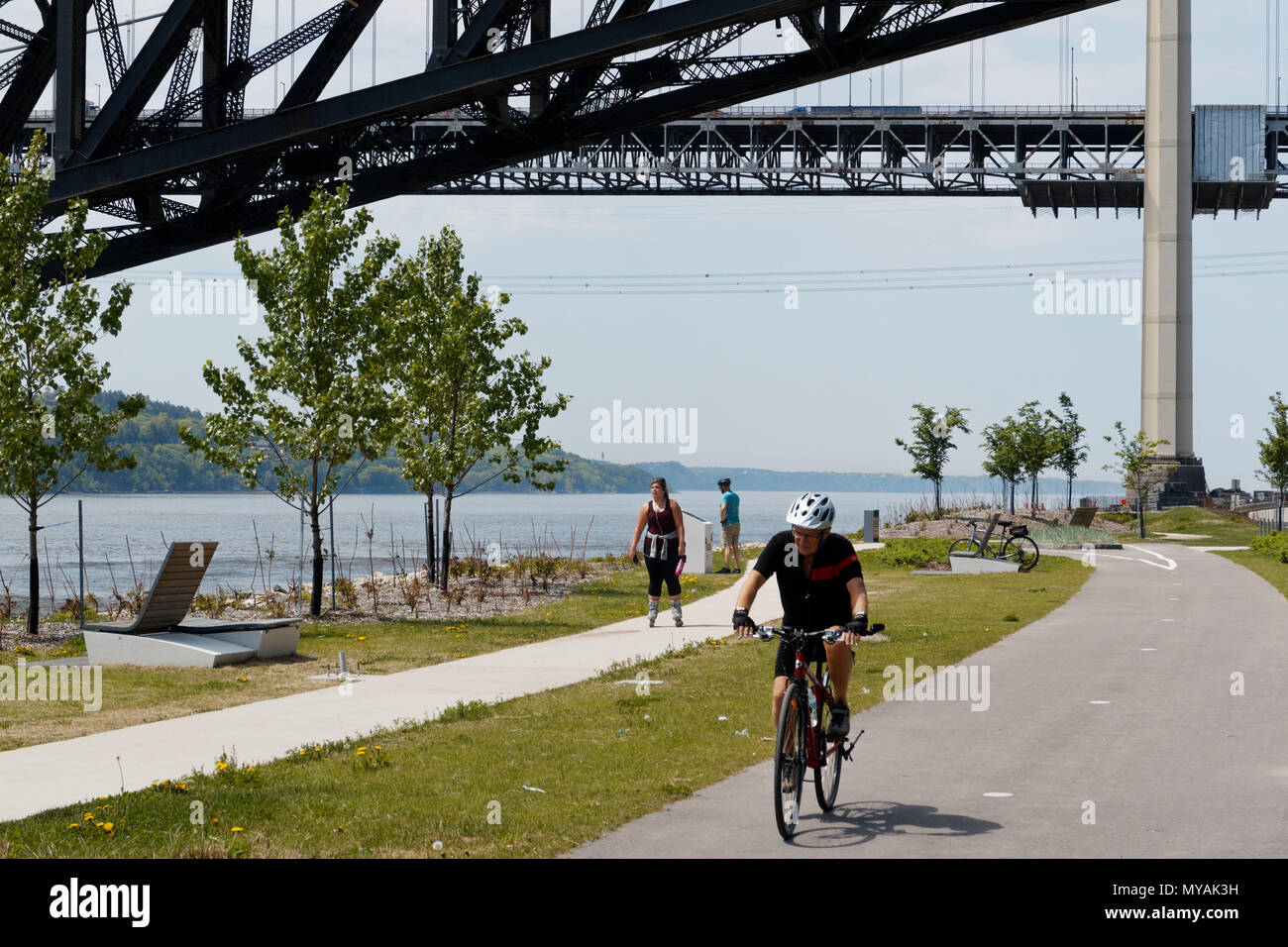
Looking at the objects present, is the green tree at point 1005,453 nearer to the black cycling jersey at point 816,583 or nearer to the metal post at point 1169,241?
the metal post at point 1169,241

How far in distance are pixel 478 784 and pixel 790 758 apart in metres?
2.13

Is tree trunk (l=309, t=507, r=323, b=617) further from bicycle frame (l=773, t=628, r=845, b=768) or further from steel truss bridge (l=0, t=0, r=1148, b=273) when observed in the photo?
bicycle frame (l=773, t=628, r=845, b=768)

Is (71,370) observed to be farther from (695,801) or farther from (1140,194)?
(1140,194)

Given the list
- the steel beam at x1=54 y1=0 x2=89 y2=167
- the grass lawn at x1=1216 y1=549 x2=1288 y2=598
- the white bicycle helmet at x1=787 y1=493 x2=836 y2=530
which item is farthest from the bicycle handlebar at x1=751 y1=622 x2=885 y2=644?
the grass lawn at x1=1216 y1=549 x2=1288 y2=598

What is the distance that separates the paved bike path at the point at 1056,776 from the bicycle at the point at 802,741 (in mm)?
168

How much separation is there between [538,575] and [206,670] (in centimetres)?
1374

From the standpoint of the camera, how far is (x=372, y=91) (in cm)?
931

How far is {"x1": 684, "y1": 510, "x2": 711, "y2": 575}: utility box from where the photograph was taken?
2802 cm

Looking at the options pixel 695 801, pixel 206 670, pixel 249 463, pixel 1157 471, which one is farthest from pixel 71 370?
pixel 1157 471

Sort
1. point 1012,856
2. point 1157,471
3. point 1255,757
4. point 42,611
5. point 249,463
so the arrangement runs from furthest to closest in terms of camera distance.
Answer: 1. point 1157,471
2. point 42,611
3. point 249,463
4. point 1255,757
5. point 1012,856

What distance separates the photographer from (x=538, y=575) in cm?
2711

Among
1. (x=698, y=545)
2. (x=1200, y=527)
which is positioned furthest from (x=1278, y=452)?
(x=698, y=545)

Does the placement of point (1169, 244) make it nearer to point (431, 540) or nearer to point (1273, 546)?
point (1273, 546)

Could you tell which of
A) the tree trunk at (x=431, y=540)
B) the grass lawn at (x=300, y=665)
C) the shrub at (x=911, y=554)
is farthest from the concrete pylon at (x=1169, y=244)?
the grass lawn at (x=300, y=665)
